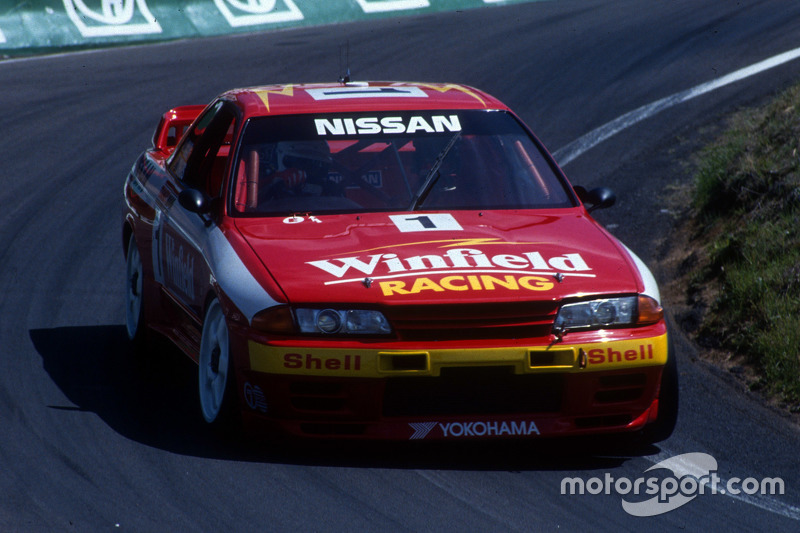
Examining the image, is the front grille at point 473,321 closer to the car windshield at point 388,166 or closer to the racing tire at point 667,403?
the racing tire at point 667,403

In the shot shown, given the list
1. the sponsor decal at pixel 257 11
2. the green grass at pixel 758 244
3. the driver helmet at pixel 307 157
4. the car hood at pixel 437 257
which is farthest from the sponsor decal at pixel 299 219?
the sponsor decal at pixel 257 11

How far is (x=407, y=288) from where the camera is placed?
4.98 meters

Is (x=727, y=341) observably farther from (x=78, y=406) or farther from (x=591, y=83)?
(x=591, y=83)

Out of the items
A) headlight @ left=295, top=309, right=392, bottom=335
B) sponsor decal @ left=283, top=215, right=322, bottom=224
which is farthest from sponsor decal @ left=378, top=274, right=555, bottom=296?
sponsor decal @ left=283, top=215, right=322, bottom=224

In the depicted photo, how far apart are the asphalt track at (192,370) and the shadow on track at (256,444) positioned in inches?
0.6

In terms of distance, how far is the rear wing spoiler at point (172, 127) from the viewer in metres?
7.91

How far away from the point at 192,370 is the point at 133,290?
0.85 metres

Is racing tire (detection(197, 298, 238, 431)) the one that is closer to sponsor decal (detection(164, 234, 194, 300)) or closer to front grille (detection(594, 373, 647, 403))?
sponsor decal (detection(164, 234, 194, 300))

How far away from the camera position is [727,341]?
7.14 meters

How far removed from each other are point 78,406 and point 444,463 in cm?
187

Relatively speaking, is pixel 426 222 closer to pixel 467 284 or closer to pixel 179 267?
pixel 467 284

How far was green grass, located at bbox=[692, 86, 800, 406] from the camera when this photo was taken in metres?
6.72

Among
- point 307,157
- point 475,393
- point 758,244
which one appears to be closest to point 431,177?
point 307,157

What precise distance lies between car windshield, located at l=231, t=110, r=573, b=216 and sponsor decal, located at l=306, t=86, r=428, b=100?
0.28 m
